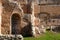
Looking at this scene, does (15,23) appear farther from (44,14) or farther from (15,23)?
(44,14)

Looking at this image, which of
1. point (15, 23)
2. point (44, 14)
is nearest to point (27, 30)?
point (15, 23)

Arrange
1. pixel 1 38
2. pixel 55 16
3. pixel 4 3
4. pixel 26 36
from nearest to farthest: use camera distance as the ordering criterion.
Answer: pixel 1 38, pixel 26 36, pixel 4 3, pixel 55 16

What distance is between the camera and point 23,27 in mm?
26047

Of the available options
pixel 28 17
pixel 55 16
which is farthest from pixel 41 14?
pixel 28 17

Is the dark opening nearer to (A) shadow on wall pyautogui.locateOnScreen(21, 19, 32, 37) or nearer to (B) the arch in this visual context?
(A) shadow on wall pyautogui.locateOnScreen(21, 19, 32, 37)

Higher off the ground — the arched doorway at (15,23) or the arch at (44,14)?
the arched doorway at (15,23)

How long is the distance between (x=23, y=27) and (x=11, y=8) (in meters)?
2.22

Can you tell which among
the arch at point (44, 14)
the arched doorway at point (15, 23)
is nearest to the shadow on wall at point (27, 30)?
the arched doorway at point (15, 23)

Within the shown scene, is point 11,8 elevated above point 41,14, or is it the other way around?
point 11,8

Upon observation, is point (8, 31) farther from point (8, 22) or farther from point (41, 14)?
point (41, 14)

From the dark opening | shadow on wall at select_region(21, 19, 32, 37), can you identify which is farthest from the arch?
shadow on wall at select_region(21, 19, 32, 37)

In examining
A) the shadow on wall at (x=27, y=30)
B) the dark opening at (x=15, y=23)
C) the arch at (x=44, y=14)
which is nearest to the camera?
the shadow on wall at (x=27, y=30)

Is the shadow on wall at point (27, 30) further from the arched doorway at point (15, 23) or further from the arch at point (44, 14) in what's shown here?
the arch at point (44, 14)

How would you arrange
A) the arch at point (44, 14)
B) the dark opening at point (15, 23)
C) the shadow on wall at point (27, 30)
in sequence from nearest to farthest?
the shadow on wall at point (27, 30), the dark opening at point (15, 23), the arch at point (44, 14)
